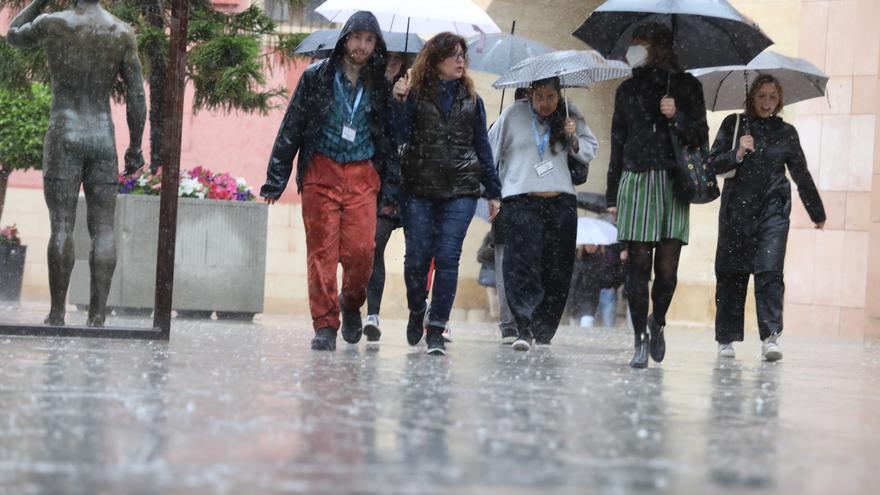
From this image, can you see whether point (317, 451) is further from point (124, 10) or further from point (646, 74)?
point (124, 10)

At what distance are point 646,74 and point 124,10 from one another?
21.7ft

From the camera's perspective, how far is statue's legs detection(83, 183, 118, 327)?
404 inches

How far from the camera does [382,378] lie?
735 cm

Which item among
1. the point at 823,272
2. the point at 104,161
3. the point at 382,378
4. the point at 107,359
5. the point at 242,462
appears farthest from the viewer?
the point at 823,272

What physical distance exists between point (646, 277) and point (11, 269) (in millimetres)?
11780

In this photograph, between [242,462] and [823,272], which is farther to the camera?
[823,272]

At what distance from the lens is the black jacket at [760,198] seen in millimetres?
11570

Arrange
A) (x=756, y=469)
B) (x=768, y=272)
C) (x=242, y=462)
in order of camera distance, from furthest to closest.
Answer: (x=768, y=272) → (x=756, y=469) → (x=242, y=462)

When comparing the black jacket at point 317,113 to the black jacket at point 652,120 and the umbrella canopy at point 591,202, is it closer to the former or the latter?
the black jacket at point 652,120

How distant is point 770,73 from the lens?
1281 cm

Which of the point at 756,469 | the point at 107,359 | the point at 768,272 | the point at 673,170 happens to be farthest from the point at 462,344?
the point at 756,469

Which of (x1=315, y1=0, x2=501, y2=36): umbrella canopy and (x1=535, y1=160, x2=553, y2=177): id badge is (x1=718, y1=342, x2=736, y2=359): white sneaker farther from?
(x1=315, y1=0, x2=501, y2=36): umbrella canopy

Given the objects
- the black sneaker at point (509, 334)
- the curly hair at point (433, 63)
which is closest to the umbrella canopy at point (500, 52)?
the black sneaker at point (509, 334)

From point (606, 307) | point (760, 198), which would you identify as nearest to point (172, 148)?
point (760, 198)
